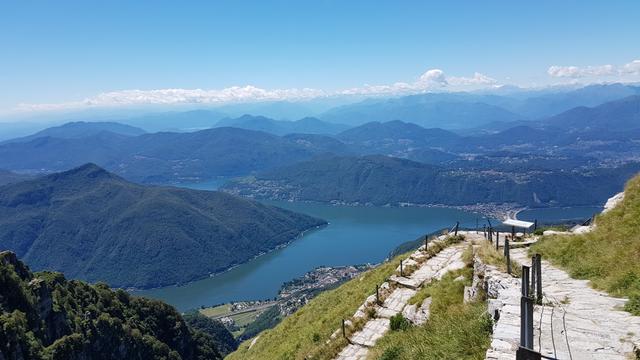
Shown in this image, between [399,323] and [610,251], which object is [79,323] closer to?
[399,323]

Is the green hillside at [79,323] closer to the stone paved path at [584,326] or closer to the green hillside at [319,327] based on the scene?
the green hillside at [319,327]

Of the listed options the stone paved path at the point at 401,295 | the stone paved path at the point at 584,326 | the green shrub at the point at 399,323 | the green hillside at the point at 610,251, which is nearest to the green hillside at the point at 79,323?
the stone paved path at the point at 401,295

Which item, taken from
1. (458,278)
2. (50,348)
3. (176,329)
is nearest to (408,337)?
(458,278)

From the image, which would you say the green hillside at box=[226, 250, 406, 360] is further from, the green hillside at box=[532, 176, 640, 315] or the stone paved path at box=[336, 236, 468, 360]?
the green hillside at box=[532, 176, 640, 315]

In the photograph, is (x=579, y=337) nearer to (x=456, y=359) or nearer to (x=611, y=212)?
(x=456, y=359)

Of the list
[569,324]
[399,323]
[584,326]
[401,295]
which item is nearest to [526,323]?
[569,324]

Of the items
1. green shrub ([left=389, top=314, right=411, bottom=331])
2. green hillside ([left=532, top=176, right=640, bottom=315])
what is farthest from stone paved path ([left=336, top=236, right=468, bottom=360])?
green hillside ([left=532, top=176, right=640, bottom=315])
